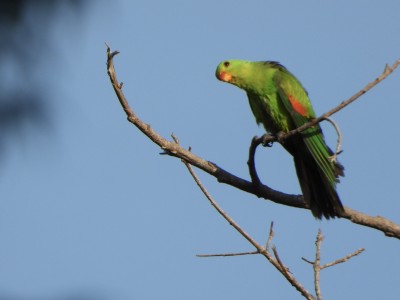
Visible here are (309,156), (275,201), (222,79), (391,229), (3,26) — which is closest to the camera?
(3,26)

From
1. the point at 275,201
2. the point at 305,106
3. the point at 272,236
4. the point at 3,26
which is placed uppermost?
the point at 305,106

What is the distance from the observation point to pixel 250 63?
6.01 metres

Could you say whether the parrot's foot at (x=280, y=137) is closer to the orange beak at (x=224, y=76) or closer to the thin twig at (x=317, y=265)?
the orange beak at (x=224, y=76)

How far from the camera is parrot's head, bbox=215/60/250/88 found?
5.91m

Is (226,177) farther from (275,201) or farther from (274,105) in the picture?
(274,105)

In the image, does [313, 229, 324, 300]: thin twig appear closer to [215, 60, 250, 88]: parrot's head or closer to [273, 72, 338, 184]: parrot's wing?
[273, 72, 338, 184]: parrot's wing

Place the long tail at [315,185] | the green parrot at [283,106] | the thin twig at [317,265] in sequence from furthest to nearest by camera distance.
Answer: the green parrot at [283,106] < the long tail at [315,185] < the thin twig at [317,265]

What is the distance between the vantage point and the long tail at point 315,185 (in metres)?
5.05

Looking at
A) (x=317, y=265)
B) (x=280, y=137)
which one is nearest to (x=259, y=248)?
(x=317, y=265)

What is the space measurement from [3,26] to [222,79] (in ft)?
6.61

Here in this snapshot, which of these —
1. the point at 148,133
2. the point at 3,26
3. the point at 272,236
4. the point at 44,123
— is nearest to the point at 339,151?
the point at 272,236

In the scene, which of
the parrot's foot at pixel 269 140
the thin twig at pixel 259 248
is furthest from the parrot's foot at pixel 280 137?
the thin twig at pixel 259 248

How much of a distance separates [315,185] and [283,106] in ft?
2.55

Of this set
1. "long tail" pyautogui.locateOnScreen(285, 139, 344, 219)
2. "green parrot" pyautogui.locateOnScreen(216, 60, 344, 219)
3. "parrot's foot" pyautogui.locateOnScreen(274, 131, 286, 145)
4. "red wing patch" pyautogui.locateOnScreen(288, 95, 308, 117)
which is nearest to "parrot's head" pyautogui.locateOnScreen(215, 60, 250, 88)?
"green parrot" pyautogui.locateOnScreen(216, 60, 344, 219)
